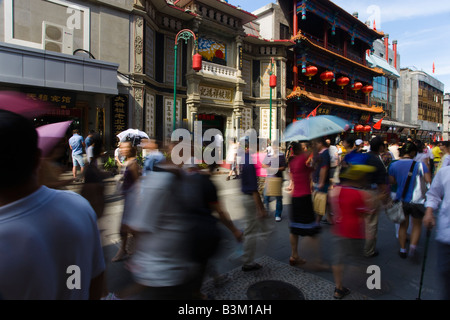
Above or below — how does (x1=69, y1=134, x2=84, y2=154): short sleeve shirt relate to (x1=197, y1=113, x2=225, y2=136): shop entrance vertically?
below

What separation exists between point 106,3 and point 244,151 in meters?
10.9

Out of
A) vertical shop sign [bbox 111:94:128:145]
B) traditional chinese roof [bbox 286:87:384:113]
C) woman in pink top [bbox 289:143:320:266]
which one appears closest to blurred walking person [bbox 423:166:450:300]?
woman in pink top [bbox 289:143:320:266]

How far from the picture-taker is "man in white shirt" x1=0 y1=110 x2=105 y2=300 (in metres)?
0.93

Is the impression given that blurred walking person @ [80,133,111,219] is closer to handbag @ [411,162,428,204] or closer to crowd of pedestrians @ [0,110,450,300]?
crowd of pedestrians @ [0,110,450,300]

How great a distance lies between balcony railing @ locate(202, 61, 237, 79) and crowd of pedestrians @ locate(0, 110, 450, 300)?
11567mm

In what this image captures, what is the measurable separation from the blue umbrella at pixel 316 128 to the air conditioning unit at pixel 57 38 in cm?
1022

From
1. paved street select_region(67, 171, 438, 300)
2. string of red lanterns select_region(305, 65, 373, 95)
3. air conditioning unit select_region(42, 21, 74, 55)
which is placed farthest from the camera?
string of red lanterns select_region(305, 65, 373, 95)

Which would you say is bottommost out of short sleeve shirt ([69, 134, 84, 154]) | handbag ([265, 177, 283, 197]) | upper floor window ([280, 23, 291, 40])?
handbag ([265, 177, 283, 197])

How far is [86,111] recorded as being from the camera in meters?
11.4

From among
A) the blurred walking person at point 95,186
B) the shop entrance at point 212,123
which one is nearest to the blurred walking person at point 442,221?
the blurred walking person at point 95,186

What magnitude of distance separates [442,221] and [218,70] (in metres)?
14.3
